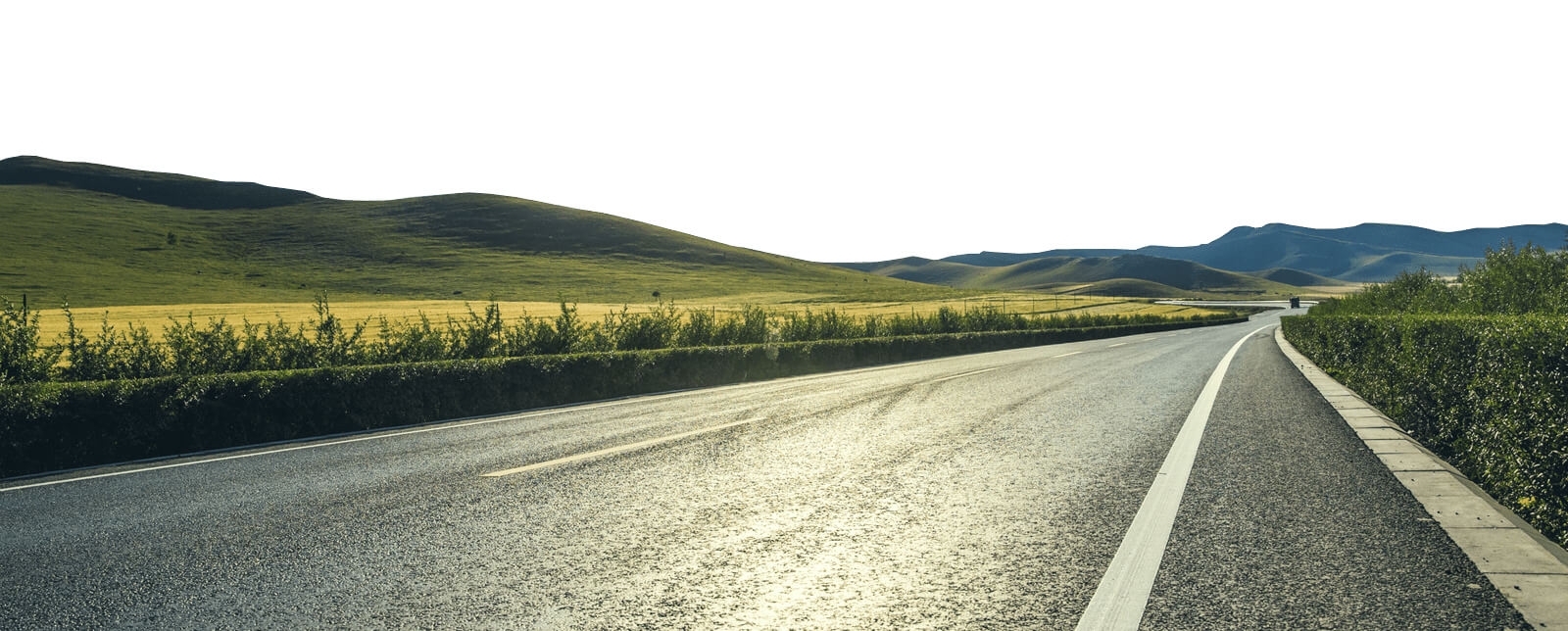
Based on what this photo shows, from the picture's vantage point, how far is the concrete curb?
4.12 metres

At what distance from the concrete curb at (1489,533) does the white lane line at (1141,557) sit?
166 centimetres

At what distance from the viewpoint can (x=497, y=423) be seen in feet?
37.7

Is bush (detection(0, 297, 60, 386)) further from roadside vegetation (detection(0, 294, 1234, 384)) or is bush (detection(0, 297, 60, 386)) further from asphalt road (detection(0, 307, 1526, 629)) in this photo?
asphalt road (detection(0, 307, 1526, 629))

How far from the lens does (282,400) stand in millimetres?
10773

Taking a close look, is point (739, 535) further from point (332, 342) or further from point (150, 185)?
point (150, 185)

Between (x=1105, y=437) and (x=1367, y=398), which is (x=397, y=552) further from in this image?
(x=1367, y=398)

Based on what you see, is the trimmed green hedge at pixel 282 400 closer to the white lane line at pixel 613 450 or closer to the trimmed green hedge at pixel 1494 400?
the white lane line at pixel 613 450

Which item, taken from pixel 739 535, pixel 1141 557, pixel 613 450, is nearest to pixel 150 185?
pixel 613 450

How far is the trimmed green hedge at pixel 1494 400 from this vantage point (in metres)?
5.59

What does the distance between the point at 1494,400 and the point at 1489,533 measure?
2.07m

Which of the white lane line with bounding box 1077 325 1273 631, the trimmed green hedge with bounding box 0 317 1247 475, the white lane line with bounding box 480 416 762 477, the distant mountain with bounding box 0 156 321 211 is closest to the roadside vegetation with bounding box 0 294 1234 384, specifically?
the trimmed green hedge with bounding box 0 317 1247 475

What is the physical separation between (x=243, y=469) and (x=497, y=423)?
3623mm

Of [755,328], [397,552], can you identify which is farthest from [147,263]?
[397,552]

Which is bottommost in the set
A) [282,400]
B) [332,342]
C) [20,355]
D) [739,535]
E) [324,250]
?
[739,535]
